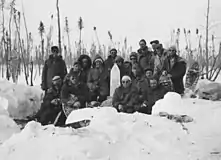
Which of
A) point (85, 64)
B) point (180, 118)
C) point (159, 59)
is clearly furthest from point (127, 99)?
point (180, 118)

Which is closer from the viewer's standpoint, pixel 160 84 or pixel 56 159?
pixel 56 159

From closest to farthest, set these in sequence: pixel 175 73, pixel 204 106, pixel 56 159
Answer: pixel 56 159 → pixel 204 106 → pixel 175 73

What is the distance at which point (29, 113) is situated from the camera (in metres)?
8.68

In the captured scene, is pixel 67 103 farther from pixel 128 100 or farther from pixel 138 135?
pixel 138 135

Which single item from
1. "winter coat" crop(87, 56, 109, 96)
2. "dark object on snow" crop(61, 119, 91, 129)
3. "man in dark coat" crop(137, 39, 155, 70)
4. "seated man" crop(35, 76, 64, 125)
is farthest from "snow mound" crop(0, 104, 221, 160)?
"man in dark coat" crop(137, 39, 155, 70)

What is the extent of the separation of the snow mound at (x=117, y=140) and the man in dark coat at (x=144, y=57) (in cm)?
319

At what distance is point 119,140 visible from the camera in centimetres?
416

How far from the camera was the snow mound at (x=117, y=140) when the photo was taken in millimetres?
3895

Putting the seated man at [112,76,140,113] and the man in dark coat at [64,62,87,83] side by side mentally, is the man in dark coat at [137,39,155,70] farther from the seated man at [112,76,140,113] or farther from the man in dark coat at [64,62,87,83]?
the man in dark coat at [64,62,87,83]

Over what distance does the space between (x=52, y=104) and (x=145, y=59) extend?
2191 mm

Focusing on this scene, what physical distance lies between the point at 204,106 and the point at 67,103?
102 inches

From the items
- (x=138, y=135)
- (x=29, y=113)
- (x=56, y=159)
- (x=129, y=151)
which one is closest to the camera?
(x=56, y=159)

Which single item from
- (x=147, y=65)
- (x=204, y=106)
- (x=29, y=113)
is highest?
(x=147, y=65)

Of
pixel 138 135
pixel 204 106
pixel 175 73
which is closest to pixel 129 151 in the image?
pixel 138 135
